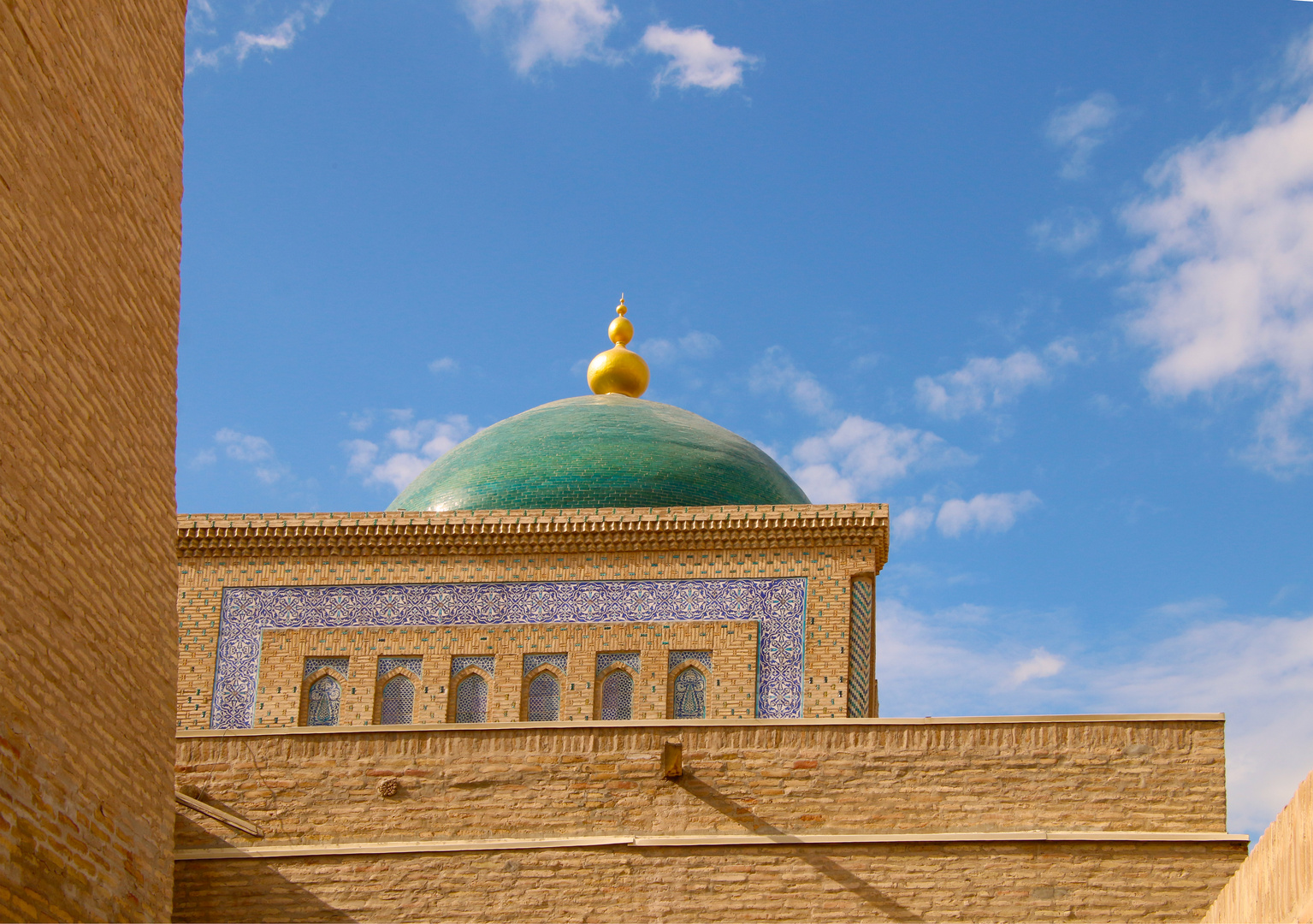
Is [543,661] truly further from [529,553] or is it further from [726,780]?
[726,780]

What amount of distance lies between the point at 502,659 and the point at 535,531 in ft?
3.46

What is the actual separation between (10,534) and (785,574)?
7626 mm

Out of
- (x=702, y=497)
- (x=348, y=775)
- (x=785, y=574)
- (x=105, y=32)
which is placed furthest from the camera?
(x=702, y=497)

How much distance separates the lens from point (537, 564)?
43.0 ft

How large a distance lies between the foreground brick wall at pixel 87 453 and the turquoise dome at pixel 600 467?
6.35 meters

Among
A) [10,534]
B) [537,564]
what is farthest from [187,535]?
[10,534]

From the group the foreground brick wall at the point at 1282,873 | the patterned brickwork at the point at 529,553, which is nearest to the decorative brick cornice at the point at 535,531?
the patterned brickwork at the point at 529,553

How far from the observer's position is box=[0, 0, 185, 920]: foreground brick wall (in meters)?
5.98

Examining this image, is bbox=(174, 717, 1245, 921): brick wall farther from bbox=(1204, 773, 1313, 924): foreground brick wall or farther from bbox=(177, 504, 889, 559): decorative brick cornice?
bbox=(177, 504, 889, 559): decorative brick cornice

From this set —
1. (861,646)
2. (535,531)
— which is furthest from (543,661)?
(861,646)

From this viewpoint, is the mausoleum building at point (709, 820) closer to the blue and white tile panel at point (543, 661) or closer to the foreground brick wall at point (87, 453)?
the foreground brick wall at point (87, 453)

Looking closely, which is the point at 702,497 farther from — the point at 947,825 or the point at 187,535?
the point at 947,825

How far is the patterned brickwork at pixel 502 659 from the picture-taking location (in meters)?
12.4

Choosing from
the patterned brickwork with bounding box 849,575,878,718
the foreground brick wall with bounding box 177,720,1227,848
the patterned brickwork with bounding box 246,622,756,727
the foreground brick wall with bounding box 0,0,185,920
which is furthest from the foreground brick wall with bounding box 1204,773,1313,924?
the patterned brickwork with bounding box 246,622,756,727
